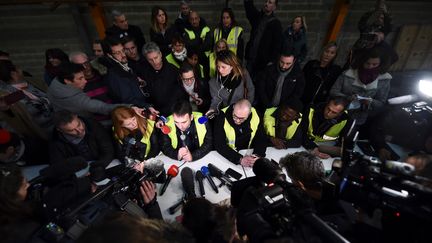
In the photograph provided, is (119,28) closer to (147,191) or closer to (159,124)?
(159,124)

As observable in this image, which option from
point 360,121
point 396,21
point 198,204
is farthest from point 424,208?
point 396,21

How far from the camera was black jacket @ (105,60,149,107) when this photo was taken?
2.96 metres

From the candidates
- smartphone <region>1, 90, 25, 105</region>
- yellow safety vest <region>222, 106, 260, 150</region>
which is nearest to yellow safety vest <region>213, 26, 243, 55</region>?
yellow safety vest <region>222, 106, 260, 150</region>

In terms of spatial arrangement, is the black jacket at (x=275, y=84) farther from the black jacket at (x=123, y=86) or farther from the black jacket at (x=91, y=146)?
the black jacket at (x=91, y=146)

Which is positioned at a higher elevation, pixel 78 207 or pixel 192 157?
pixel 78 207

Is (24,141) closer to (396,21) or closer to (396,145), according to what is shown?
(396,145)

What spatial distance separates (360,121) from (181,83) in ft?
8.11

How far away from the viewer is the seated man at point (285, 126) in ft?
9.01

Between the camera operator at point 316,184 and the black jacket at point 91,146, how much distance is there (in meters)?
1.93

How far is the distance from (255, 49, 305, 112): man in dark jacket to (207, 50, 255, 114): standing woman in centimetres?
23

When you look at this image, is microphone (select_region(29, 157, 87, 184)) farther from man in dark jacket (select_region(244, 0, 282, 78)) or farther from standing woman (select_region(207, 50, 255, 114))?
man in dark jacket (select_region(244, 0, 282, 78))

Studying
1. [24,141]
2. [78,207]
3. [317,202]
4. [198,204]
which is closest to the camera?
[78,207]

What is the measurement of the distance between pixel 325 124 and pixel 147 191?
2.24 m

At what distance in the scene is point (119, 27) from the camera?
3820 millimetres
